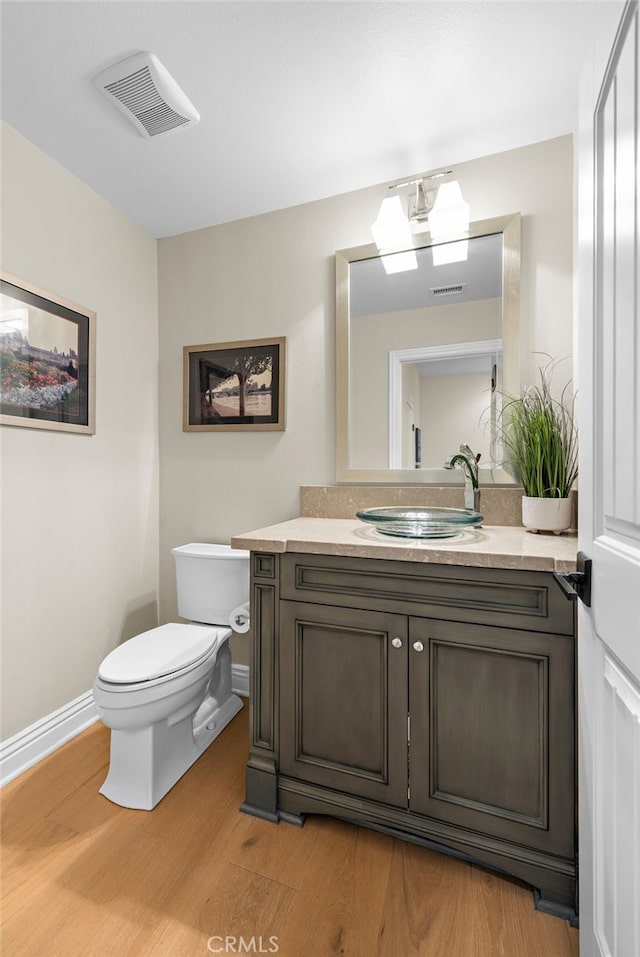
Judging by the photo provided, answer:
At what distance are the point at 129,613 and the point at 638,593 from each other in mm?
2193

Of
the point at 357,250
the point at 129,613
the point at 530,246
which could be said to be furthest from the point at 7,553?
the point at 530,246

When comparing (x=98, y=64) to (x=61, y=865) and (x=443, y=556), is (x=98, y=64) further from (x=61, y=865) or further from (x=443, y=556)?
(x=61, y=865)

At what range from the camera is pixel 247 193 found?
203cm

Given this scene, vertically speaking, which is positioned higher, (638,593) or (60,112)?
(60,112)

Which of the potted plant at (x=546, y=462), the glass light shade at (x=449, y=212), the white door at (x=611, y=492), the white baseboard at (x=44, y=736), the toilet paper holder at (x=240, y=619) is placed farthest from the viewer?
the toilet paper holder at (x=240, y=619)

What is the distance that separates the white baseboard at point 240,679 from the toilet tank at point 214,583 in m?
0.37

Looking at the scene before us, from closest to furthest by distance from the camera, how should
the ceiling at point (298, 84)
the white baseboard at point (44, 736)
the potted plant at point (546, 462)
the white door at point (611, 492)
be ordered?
the white door at point (611, 492) < the ceiling at point (298, 84) < the potted plant at point (546, 462) < the white baseboard at point (44, 736)

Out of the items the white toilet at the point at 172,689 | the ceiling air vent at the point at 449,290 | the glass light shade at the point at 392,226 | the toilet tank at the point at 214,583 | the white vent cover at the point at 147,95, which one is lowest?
the white toilet at the point at 172,689

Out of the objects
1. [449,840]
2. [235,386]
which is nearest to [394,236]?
[235,386]

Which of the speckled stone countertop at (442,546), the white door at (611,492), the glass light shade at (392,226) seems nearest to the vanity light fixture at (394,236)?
the glass light shade at (392,226)

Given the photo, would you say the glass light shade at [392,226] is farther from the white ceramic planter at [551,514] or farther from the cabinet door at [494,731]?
the cabinet door at [494,731]

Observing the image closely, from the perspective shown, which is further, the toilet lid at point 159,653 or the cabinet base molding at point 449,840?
the toilet lid at point 159,653

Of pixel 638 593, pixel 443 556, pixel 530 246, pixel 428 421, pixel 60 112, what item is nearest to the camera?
pixel 638 593

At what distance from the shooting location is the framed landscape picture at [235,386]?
215cm
